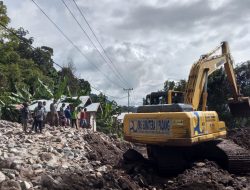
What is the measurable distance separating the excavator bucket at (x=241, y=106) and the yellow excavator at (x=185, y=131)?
276 cm

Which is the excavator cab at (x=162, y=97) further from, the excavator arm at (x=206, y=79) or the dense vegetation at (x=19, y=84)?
the dense vegetation at (x=19, y=84)

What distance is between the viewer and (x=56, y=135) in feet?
52.9

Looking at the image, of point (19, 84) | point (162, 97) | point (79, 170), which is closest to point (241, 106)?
point (162, 97)

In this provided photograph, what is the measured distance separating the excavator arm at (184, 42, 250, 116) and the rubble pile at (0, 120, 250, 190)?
7.12 feet

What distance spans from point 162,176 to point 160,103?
2.56 m

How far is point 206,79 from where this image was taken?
13578mm

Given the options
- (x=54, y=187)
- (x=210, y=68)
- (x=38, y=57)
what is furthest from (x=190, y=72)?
(x=38, y=57)

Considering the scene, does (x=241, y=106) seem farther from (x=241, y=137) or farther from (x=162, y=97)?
(x=162, y=97)

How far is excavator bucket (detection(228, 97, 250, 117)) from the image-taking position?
16109 mm

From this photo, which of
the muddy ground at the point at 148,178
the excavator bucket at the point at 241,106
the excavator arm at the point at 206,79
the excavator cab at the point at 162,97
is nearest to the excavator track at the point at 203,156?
the muddy ground at the point at 148,178

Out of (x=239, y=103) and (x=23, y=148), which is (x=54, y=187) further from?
(x=239, y=103)

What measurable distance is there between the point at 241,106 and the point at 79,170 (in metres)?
8.08

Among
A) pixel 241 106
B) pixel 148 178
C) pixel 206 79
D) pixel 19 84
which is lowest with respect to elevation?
pixel 148 178

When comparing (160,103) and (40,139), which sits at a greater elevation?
(160,103)
